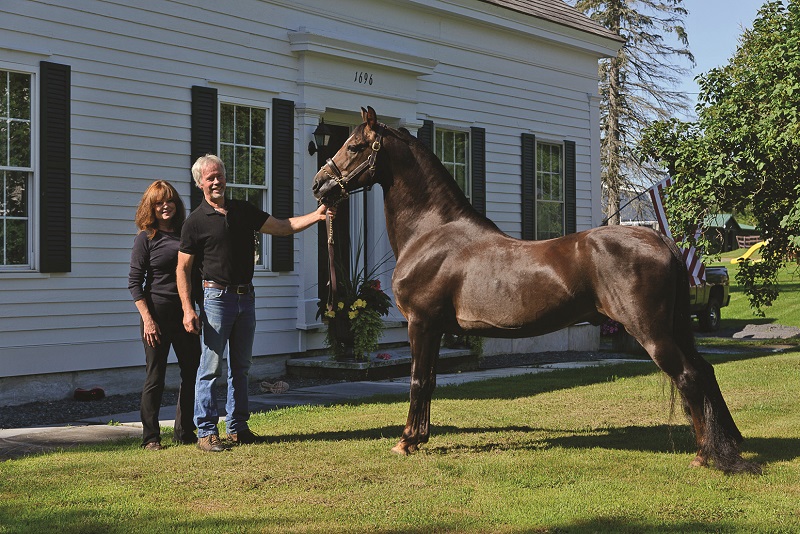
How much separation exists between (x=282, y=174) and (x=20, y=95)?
3.45m

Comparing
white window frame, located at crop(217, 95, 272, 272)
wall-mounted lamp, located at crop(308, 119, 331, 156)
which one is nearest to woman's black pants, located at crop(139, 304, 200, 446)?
white window frame, located at crop(217, 95, 272, 272)

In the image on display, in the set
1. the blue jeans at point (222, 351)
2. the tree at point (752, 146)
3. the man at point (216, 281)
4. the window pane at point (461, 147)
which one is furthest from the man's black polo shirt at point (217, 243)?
the window pane at point (461, 147)

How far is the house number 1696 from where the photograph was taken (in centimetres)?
1341

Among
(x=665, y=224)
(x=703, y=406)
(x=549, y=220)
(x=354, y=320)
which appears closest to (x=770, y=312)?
(x=665, y=224)

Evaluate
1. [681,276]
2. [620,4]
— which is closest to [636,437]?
[681,276]

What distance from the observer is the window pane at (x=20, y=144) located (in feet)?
32.5

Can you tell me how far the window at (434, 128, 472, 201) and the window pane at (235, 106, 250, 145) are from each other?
12.0 feet

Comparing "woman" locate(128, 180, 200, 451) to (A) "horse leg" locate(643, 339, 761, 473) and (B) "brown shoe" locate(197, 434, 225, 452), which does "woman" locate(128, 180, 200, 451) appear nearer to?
(B) "brown shoe" locate(197, 434, 225, 452)

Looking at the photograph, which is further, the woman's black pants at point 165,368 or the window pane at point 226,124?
the window pane at point 226,124

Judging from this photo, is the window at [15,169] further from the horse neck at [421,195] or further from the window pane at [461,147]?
the window pane at [461,147]

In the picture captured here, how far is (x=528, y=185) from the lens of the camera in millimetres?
16578

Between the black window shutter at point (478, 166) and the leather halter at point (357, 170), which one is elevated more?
the black window shutter at point (478, 166)

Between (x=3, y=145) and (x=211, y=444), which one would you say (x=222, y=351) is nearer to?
(x=211, y=444)

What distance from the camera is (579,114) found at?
58.7 ft
